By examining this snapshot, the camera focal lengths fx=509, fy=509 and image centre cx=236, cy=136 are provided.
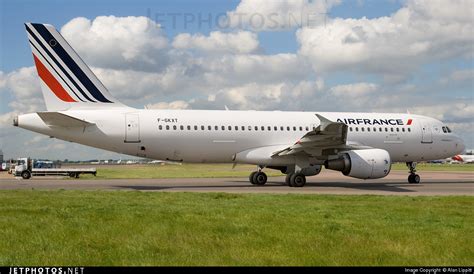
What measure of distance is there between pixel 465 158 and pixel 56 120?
13267 centimetres

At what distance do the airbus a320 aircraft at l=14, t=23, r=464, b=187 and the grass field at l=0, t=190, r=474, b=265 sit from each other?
8.36 metres

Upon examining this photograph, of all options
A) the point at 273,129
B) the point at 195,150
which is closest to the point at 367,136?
the point at 273,129

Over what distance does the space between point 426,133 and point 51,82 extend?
20.4m

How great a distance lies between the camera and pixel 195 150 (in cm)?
2466

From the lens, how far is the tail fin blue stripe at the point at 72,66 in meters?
22.5

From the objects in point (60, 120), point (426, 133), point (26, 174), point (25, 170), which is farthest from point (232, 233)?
point (25, 170)

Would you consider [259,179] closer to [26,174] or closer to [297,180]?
[297,180]

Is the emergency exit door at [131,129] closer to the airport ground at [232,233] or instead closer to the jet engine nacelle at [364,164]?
the airport ground at [232,233]

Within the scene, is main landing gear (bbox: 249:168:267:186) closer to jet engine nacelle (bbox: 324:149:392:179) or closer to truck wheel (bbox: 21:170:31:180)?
jet engine nacelle (bbox: 324:149:392:179)

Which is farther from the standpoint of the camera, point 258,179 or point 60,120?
point 258,179

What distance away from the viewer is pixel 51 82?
74.2ft

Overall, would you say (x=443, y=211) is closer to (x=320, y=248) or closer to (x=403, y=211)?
(x=403, y=211)

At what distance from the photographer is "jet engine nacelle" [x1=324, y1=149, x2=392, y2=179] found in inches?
915

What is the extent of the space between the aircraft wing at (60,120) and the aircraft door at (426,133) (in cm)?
1846
